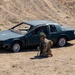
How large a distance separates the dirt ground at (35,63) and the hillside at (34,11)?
683cm

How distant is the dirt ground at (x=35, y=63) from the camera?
1251 centimetres

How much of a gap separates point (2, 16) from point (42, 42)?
8.96 meters

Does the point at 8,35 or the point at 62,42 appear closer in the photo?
the point at 8,35

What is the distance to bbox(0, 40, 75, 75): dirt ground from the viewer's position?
492 inches

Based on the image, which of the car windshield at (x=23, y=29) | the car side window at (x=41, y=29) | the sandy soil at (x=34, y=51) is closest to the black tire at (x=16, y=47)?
the sandy soil at (x=34, y=51)

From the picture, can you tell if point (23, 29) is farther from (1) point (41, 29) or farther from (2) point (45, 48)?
(2) point (45, 48)

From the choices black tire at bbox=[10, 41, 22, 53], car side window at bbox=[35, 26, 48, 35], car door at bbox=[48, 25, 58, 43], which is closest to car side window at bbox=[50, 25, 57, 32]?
car door at bbox=[48, 25, 58, 43]

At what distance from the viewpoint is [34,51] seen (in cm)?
1627

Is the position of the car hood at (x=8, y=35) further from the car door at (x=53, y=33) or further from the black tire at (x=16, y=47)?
the car door at (x=53, y=33)

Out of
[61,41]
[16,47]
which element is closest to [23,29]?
[16,47]

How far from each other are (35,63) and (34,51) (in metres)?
2.59

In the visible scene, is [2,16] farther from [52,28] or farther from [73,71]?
[73,71]

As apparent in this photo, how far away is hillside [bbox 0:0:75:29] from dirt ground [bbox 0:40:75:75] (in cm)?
683

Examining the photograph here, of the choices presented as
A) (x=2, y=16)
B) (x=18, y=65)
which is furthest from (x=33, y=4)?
(x=18, y=65)
